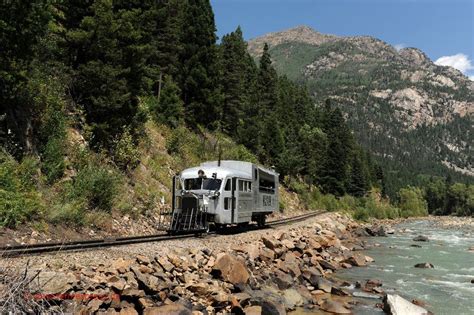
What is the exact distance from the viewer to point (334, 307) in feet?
48.5

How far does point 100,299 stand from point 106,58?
1641cm

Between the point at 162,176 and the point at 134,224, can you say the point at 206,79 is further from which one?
the point at 134,224

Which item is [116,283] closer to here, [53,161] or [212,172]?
[53,161]

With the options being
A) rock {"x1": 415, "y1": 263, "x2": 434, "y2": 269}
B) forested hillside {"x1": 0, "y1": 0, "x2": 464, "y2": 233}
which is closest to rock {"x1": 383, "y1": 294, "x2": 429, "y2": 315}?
forested hillside {"x1": 0, "y1": 0, "x2": 464, "y2": 233}

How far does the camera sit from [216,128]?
155 feet

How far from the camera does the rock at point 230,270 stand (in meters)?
13.3

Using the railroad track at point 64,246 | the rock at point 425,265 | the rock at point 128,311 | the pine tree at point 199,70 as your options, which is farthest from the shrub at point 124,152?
the pine tree at point 199,70

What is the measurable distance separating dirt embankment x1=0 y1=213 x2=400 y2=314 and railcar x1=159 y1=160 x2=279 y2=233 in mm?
1187

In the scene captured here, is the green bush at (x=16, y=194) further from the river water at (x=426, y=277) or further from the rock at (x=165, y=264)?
the river water at (x=426, y=277)

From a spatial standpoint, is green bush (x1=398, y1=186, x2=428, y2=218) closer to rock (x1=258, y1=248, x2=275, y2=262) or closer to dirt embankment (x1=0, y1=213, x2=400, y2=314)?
rock (x1=258, y1=248, x2=275, y2=262)

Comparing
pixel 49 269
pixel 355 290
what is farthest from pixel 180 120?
pixel 49 269

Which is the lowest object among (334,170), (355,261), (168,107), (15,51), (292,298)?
(355,261)

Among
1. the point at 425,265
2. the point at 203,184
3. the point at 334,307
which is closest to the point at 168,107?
the point at 203,184

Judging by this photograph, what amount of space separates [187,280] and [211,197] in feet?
24.3
